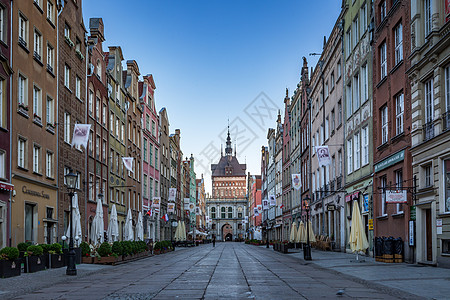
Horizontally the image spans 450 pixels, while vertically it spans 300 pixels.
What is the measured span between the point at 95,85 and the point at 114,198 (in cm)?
1045

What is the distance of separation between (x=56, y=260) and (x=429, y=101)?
16.9 meters

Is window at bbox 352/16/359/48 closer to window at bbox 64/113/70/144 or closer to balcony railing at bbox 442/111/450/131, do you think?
balcony railing at bbox 442/111/450/131

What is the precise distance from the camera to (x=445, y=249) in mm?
21672

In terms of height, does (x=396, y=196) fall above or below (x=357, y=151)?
below

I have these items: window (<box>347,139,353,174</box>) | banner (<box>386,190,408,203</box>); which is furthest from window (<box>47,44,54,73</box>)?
banner (<box>386,190,408,203</box>)

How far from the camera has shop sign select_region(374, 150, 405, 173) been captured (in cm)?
2596

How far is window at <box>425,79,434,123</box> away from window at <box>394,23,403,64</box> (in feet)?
10.4

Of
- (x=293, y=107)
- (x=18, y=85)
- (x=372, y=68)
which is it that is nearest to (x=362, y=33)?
(x=372, y=68)

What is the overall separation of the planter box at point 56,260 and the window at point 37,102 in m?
8.11

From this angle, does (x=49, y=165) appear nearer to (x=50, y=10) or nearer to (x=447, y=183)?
(x=50, y=10)

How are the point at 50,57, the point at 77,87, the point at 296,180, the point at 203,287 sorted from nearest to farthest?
1. the point at 203,287
2. the point at 50,57
3. the point at 77,87
4. the point at 296,180

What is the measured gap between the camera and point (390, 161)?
2762 centimetres

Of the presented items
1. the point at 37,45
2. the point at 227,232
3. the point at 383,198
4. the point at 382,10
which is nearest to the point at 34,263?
the point at 37,45

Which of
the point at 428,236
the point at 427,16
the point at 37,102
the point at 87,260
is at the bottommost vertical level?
the point at 87,260
